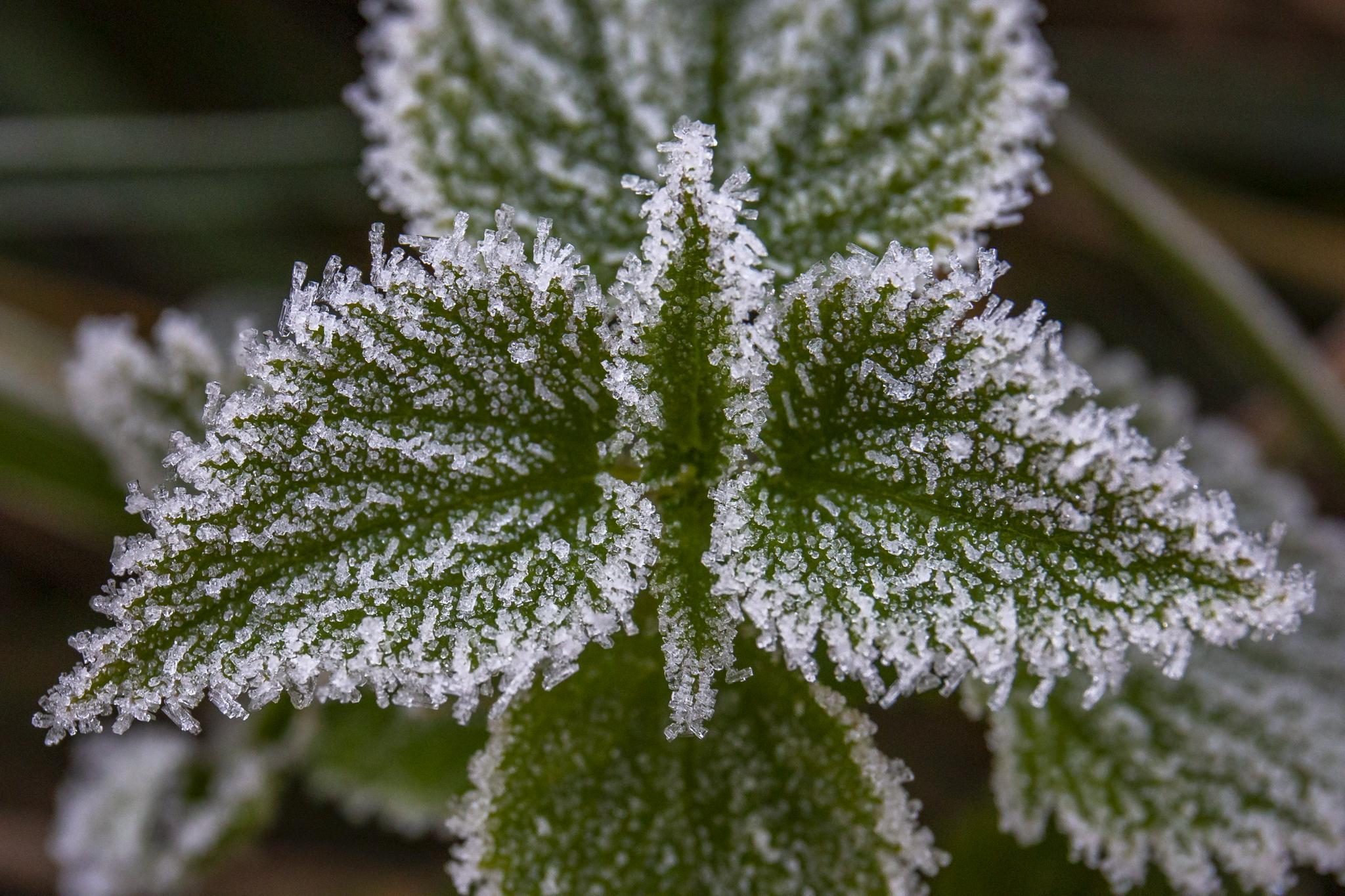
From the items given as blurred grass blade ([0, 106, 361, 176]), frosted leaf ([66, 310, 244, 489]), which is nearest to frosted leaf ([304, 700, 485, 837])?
frosted leaf ([66, 310, 244, 489])

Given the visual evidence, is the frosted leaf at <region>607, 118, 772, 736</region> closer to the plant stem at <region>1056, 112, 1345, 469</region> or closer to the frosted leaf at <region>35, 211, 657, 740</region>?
the frosted leaf at <region>35, 211, 657, 740</region>

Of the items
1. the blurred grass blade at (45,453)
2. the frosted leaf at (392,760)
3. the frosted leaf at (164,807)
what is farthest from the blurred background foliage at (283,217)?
the frosted leaf at (392,760)

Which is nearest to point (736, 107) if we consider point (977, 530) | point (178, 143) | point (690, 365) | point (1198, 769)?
point (690, 365)

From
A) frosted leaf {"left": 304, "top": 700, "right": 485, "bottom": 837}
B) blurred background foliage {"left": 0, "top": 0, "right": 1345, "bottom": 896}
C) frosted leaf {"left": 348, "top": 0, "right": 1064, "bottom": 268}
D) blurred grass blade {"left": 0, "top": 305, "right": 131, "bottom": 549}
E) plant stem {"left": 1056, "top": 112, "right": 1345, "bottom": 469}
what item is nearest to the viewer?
frosted leaf {"left": 348, "top": 0, "right": 1064, "bottom": 268}

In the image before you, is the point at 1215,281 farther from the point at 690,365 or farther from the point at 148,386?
the point at 148,386

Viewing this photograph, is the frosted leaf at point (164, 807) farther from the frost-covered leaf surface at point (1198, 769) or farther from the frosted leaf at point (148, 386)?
the frost-covered leaf surface at point (1198, 769)

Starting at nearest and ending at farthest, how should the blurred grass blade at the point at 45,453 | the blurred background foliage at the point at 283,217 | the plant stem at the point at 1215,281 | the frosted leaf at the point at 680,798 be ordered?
1. the frosted leaf at the point at 680,798
2. the plant stem at the point at 1215,281
3. the blurred grass blade at the point at 45,453
4. the blurred background foliage at the point at 283,217
